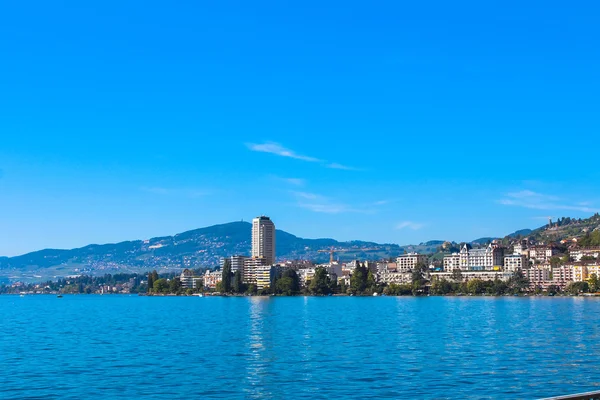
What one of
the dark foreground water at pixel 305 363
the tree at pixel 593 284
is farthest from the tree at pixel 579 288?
the dark foreground water at pixel 305 363

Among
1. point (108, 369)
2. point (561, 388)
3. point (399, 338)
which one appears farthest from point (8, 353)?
point (561, 388)

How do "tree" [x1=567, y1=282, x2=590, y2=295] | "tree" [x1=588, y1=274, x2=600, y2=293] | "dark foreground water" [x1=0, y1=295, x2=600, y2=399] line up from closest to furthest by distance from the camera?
1. "dark foreground water" [x1=0, y1=295, x2=600, y2=399]
2. "tree" [x1=588, y1=274, x2=600, y2=293]
3. "tree" [x1=567, y1=282, x2=590, y2=295]

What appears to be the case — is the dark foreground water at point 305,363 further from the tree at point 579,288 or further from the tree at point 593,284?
the tree at point 579,288

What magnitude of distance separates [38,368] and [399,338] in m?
27.6

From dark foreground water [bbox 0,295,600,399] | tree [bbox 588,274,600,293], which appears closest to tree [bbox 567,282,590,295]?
tree [bbox 588,274,600,293]

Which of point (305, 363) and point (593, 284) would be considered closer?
point (305, 363)

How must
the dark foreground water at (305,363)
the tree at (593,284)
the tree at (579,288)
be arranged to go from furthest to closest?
the tree at (579,288) → the tree at (593,284) → the dark foreground water at (305,363)

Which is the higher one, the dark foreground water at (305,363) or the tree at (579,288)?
the tree at (579,288)

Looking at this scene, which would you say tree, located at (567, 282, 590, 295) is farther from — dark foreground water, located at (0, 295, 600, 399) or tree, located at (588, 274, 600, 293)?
dark foreground water, located at (0, 295, 600, 399)

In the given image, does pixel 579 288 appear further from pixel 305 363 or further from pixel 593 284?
pixel 305 363

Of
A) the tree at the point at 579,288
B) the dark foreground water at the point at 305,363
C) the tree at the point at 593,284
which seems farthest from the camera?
the tree at the point at 579,288

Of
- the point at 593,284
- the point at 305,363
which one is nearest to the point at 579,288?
the point at 593,284

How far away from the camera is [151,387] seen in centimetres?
3547

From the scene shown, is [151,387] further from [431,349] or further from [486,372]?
[431,349]
